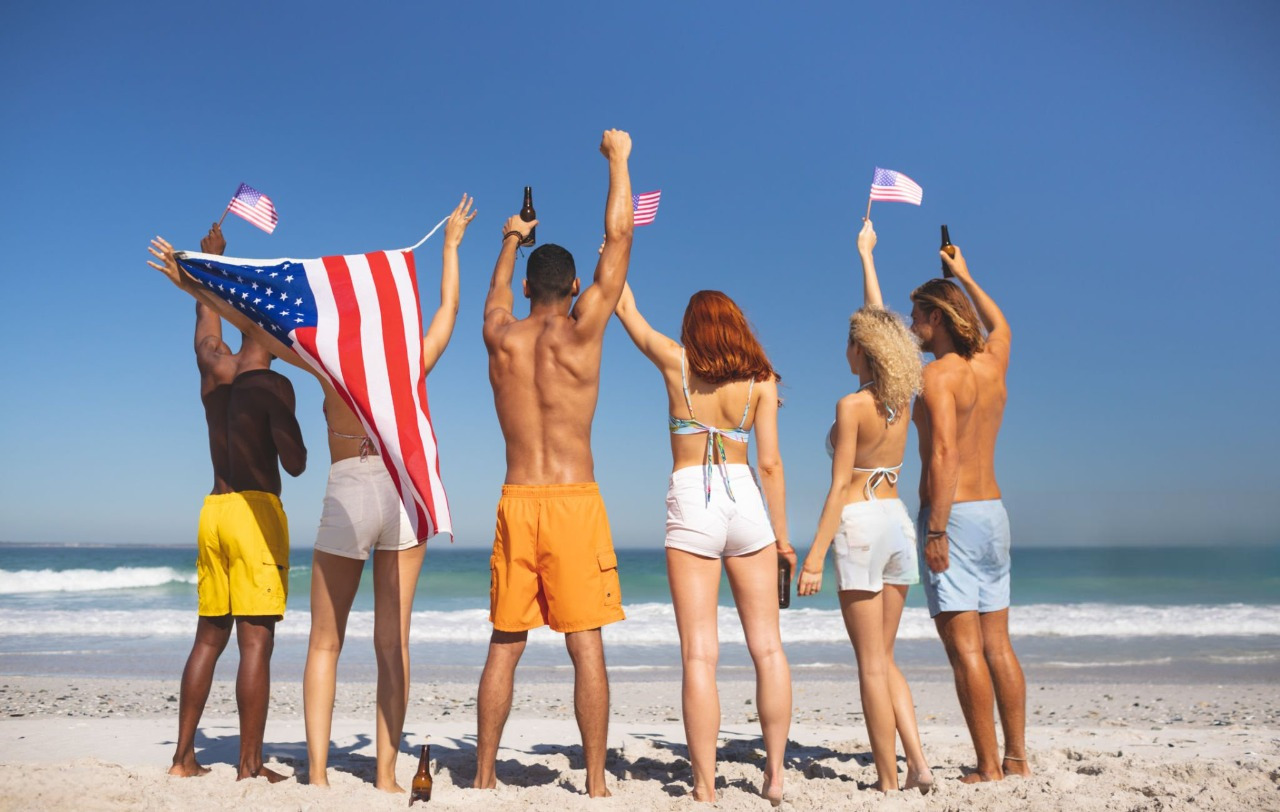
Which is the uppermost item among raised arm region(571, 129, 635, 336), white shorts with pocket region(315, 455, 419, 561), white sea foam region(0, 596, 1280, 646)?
raised arm region(571, 129, 635, 336)

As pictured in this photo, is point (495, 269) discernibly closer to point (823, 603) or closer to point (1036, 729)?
point (1036, 729)

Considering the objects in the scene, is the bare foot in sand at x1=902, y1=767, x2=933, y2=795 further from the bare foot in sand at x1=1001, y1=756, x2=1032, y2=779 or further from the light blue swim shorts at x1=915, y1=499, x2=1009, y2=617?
the light blue swim shorts at x1=915, y1=499, x2=1009, y2=617

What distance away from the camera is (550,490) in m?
4.06

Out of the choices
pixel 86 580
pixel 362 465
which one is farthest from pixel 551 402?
pixel 86 580

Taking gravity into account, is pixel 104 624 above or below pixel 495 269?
below

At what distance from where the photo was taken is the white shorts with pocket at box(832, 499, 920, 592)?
4.16 m

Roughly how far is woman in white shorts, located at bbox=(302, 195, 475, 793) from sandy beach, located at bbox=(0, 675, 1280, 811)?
278 mm

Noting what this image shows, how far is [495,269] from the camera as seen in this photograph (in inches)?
179

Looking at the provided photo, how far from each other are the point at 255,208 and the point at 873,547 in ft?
13.4

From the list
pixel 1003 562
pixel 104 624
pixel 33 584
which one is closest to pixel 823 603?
pixel 104 624

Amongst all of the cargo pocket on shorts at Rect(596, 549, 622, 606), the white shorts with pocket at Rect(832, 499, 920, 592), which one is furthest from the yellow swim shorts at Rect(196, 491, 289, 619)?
the white shorts with pocket at Rect(832, 499, 920, 592)

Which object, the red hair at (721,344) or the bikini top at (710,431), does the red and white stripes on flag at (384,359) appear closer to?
the bikini top at (710,431)

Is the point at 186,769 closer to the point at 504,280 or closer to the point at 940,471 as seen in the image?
the point at 504,280

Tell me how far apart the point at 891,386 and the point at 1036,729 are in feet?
12.8
